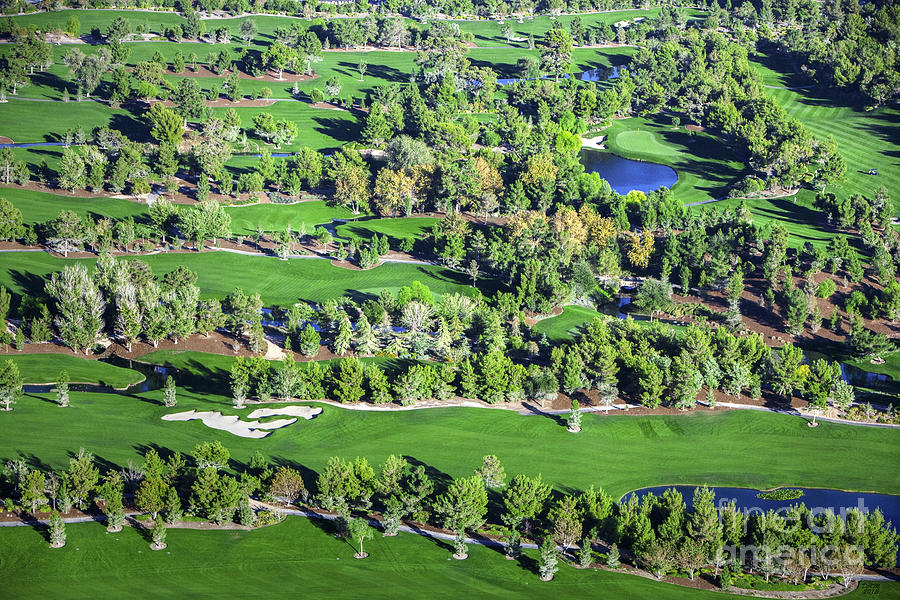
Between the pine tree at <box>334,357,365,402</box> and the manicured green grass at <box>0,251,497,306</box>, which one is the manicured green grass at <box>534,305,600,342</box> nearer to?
the manicured green grass at <box>0,251,497,306</box>

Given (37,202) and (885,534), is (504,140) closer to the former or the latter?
(37,202)

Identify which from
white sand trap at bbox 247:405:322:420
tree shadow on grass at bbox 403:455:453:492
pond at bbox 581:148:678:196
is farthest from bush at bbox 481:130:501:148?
tree shadow on grass at bbox 403:455:453:492

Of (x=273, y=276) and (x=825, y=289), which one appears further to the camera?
(x=273, y=276)

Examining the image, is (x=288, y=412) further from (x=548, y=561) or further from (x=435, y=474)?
(x=548, y=561)

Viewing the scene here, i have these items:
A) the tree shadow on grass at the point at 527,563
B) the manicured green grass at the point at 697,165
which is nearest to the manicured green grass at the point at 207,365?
the tree shadow on grass at the point at 527,563

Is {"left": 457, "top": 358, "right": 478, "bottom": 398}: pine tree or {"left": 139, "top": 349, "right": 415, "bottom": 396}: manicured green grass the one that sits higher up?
{"left": 457, "top": 358, "right": 478, "bottom": 398}: pine tree

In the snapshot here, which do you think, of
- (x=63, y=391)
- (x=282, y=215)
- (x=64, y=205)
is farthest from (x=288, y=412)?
(x=64, y=205)

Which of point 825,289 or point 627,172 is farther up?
point 627,172

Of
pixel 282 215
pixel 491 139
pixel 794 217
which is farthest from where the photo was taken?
pixel 491 139
